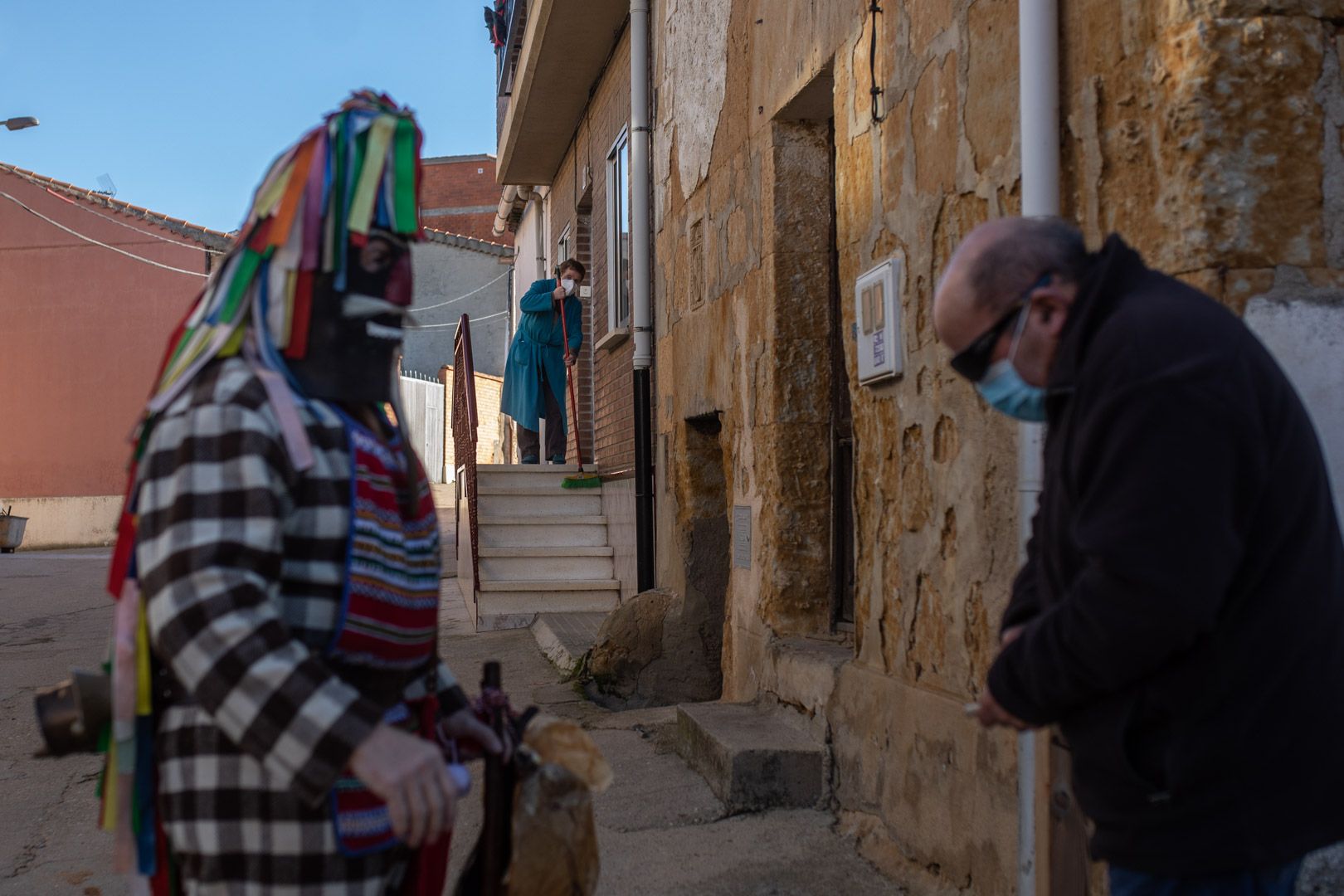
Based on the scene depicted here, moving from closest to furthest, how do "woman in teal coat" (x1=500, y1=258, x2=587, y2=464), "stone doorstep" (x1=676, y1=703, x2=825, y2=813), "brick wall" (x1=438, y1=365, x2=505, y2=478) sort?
"stone doorstep" (x1=676, y1=703, x2=825, y2=813) < "woman in teal coat" (x1=500, y1=258, x2=587, y2=464) < "brick wall" (x1=438, y1=365, x2=505, y2=478)

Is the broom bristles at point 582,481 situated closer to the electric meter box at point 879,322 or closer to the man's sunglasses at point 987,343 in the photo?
the electric meter box at point 879,322

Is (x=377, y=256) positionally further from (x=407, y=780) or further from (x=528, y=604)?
(x=528, y=604)

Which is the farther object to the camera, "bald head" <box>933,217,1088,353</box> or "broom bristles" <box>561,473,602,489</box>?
"broom bristles" <box>561,473,602,489</box>

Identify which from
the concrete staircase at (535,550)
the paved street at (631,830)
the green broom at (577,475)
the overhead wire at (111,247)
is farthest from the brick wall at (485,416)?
the paved street at (631,830)

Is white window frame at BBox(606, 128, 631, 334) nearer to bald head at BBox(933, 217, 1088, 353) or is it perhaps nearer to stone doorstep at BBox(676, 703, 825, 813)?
stone doorstep at BBox(676, 703, 825, 813)

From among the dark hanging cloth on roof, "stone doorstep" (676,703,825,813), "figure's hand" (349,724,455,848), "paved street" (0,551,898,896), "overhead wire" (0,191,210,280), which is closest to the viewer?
"figure's hand" (349,724,455,848)

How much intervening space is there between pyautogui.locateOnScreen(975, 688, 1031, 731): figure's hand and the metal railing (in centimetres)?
693

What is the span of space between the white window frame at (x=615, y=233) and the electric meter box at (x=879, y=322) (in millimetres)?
4853

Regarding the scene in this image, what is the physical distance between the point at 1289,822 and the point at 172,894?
1376 mm

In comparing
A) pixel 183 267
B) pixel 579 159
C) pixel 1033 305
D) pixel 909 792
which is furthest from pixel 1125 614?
pixel 183 267

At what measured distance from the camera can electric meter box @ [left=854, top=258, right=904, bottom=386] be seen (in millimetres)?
3686

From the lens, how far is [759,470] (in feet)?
16.6

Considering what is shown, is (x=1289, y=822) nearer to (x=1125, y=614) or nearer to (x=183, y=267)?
(x=1125, y=614)

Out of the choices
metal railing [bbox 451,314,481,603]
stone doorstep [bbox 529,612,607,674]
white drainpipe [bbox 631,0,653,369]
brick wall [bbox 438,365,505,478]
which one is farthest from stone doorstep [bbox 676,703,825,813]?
brick wall [bbox 438,365,505,478]
